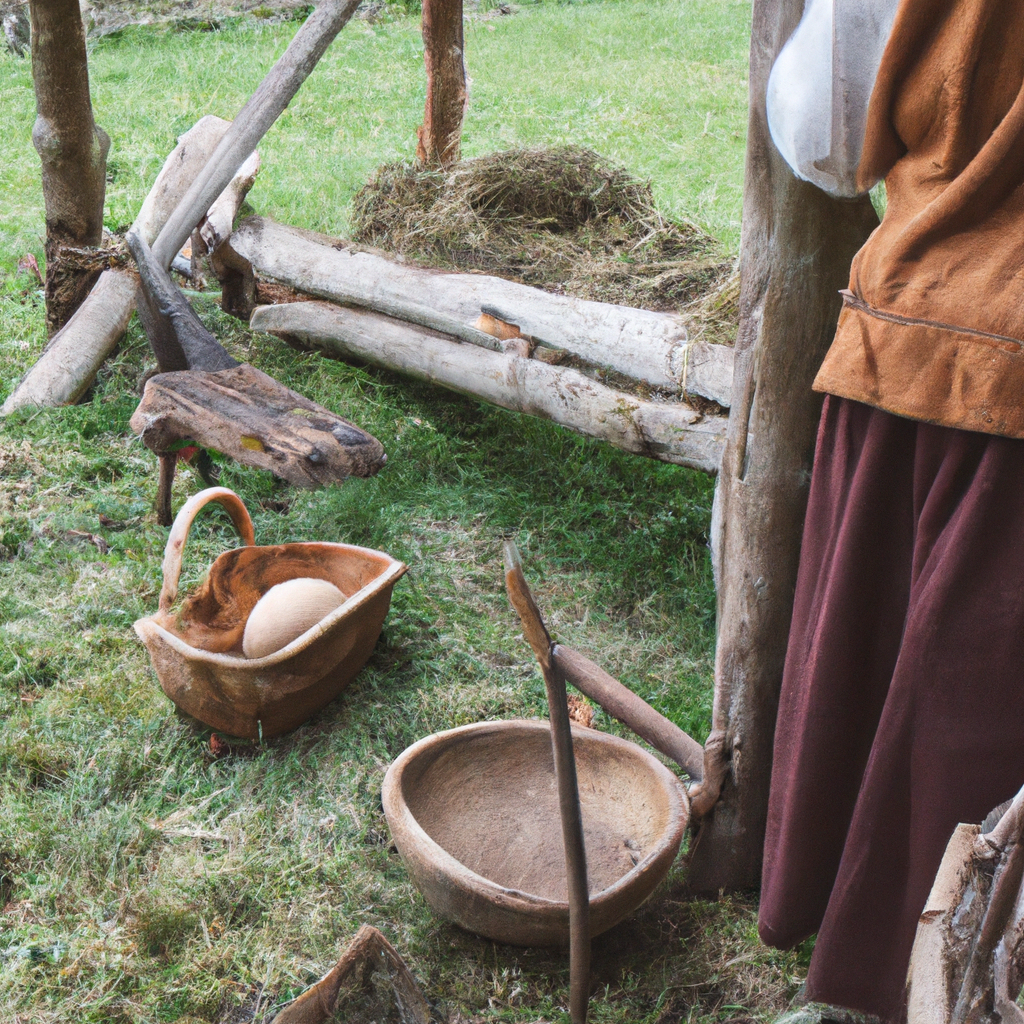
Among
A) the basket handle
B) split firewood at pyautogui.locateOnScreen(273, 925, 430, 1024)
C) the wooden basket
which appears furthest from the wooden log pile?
split firewood at pyautogui.locateOnScreen(273, 925, 430, 1024)

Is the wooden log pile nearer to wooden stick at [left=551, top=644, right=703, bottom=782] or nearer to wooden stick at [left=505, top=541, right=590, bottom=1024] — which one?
wooden stick at [left=551, top=644, right=703, bottom=782]

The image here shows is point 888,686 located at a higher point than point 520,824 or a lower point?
higher

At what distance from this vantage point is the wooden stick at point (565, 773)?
150 centimetres

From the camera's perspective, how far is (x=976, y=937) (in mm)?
1059

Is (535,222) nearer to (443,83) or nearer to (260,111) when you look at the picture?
(443,83)

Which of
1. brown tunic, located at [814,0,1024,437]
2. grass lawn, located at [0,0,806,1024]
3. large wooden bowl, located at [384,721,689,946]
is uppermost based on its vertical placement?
brown tunic, located at [814,0,1024,437]

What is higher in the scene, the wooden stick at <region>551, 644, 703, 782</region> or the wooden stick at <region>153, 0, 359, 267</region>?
the wooden stick at <region>153, 0, 359, 267</region>

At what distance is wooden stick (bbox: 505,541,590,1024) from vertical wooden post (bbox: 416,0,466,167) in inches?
213

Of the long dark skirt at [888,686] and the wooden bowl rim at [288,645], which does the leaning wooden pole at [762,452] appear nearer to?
the long dark skirt at [888,686]

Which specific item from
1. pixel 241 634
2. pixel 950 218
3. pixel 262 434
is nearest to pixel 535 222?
pixel 262 434

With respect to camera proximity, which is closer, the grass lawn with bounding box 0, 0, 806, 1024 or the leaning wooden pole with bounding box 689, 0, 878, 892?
the leaning wooden pole with bounding box 689, 0, 878, 892

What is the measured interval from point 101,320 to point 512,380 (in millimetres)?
2582

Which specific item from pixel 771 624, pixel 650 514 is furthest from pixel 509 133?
pixel 771 624

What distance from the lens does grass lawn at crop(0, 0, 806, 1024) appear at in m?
2.33
